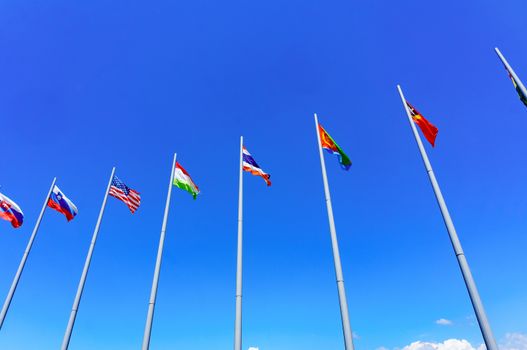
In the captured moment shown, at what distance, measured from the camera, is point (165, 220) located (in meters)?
16.2

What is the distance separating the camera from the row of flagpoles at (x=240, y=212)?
939 centimetres

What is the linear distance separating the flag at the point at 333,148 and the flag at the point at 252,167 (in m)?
3.92

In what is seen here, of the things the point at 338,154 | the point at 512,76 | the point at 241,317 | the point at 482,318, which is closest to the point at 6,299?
the point at 241,317

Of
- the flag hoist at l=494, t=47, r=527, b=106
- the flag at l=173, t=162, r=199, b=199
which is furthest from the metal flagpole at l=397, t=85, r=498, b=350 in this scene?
the flag at l=173, t=162, r=199, b=199

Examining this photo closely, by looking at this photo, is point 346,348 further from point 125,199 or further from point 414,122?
point 125,199

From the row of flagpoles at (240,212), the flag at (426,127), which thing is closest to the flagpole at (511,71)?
the row of flagpoles at (240,212)

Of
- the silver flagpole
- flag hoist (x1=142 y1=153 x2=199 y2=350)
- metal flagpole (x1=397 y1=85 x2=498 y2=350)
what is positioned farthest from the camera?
flag hoist (x1=142 y1=153 x2=199 y2=350)

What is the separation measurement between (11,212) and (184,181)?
11197 mm

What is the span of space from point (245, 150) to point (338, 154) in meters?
5.52

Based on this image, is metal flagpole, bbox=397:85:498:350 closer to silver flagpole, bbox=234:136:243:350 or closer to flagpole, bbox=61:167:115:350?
silver flagpole, bbox=234:136:243:350

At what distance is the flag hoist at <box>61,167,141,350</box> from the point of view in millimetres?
14367

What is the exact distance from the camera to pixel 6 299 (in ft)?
52.4

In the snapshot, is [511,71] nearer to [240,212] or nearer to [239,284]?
[240,212]

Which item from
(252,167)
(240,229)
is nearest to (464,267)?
(240,229)
